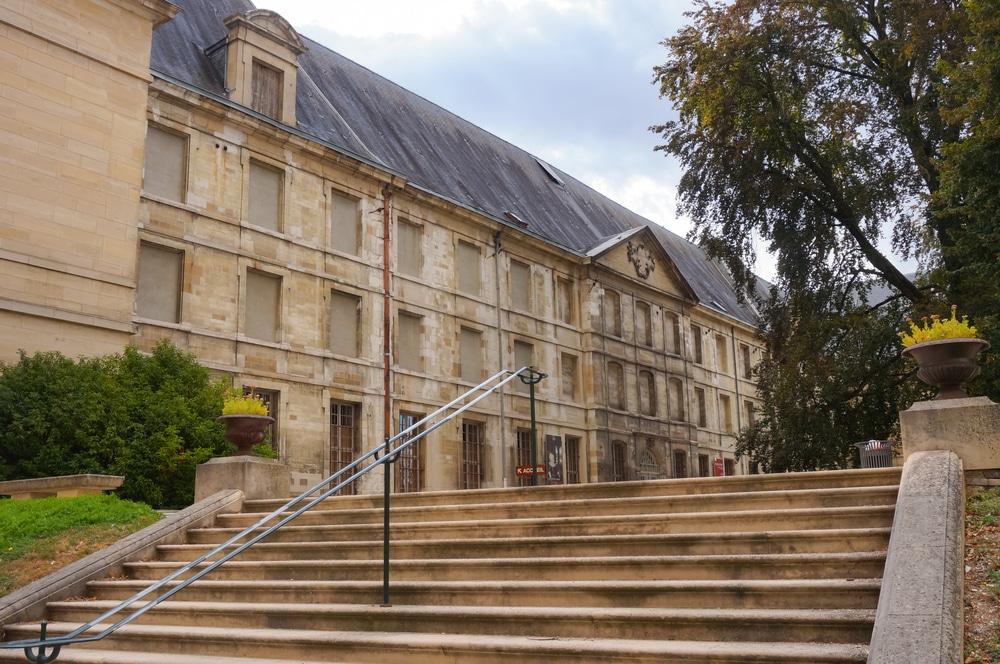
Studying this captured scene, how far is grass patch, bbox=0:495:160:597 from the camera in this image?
28.6 ft

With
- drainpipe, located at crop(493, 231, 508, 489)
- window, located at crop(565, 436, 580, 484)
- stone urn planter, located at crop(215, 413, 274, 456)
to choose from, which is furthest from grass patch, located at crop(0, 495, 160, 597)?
window, located at crop(565, 436, 580, 484)

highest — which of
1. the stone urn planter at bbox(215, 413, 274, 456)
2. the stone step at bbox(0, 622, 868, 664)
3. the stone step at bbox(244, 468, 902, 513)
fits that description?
the stone urn planter at bbox(215, 413, 274, 456)

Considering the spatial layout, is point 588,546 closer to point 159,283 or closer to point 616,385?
point 159,283

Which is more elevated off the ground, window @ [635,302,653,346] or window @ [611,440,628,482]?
window @ [635,302,653,346]

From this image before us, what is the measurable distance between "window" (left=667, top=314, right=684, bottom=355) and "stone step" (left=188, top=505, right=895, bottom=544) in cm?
2946

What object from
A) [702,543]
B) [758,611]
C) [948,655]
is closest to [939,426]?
[702,543]

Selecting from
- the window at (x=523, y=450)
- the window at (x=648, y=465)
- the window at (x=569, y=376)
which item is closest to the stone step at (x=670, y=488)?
the window at (x=523, y=450)

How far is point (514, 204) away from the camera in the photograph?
31.4 metres

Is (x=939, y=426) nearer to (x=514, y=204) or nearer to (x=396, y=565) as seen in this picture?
(x=396, y=565)

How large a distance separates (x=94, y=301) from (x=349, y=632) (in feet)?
42.0

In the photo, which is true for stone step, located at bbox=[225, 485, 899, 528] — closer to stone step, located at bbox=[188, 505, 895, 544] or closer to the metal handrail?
stone step, located at bbox=[188, 505, 895, 544]

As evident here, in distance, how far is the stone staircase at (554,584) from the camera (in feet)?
17.2

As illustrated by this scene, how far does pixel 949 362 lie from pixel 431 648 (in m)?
4.90

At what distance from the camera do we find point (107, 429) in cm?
1282
